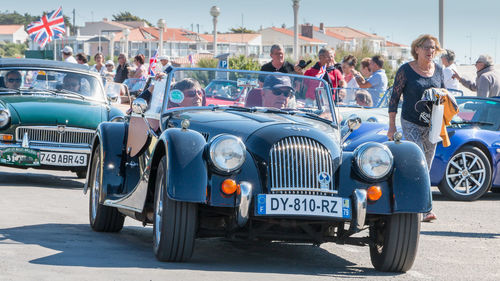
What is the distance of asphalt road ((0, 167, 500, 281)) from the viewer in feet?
20.8

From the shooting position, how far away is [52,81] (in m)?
13.8

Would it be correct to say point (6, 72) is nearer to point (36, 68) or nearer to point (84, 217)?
point (36, 68)

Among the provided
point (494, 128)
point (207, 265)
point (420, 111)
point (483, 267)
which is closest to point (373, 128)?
point (494, 128)

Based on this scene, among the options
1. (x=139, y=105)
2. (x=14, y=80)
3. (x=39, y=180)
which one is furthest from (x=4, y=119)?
(x=139, y=105)

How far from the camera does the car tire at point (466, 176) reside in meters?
12.5

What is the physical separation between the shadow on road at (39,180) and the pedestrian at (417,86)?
5083 millimetres

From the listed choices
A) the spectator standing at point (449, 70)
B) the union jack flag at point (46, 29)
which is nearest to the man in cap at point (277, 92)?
the spectator standing at point (449, 70)

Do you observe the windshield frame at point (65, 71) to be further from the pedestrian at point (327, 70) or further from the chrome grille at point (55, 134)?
the pedestrian at point (327, 70)

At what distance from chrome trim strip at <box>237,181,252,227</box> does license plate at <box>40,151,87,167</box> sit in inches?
257

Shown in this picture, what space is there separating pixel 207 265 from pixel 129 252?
85cm

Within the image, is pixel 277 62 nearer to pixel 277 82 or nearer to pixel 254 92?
pixel 277 82

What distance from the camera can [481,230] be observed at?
9.60 m

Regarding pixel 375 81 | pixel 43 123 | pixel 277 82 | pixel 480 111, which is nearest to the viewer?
pixel 277 82

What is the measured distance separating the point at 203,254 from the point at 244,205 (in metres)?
1.10
